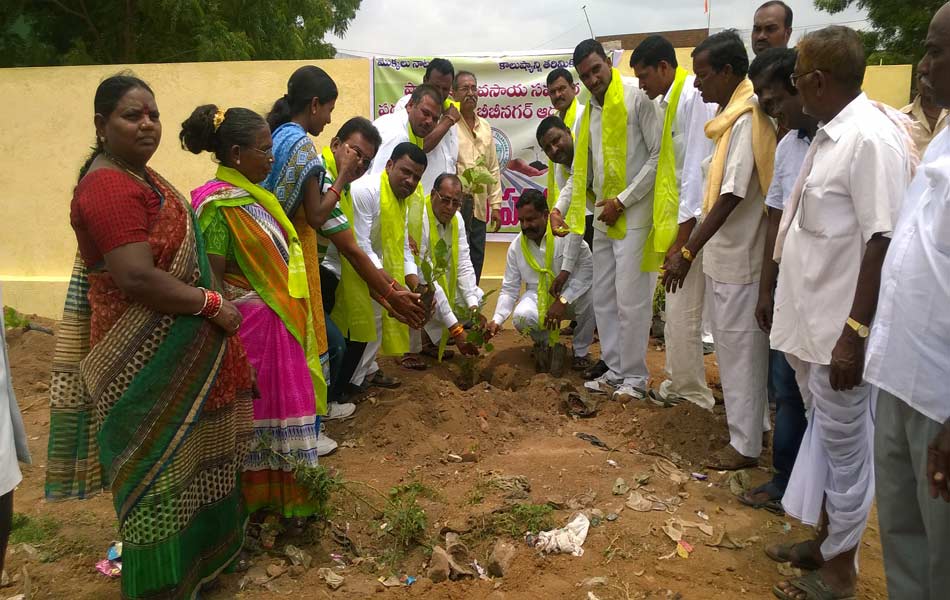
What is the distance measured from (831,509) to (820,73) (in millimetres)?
1631

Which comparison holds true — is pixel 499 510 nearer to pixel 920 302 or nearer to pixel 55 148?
pixel 920 302

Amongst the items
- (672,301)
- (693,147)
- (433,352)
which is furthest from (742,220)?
(433,352)

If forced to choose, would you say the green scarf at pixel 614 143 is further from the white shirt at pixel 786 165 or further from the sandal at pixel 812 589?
the sandal at pixel 812 589

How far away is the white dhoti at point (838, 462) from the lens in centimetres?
270

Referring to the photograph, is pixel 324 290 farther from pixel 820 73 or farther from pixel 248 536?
pixel 820 73

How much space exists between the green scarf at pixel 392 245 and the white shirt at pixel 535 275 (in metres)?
0.89

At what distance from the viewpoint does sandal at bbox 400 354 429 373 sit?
5.91m

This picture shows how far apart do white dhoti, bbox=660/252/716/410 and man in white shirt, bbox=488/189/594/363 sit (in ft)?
3.58

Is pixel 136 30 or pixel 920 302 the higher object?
pixel 136 30

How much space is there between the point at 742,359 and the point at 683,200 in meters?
1.01

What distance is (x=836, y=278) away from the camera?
2676 mm

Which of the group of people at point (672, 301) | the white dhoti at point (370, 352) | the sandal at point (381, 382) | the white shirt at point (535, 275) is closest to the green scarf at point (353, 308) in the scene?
the group of people at point (672, 301)

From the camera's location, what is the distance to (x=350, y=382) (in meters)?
5.18

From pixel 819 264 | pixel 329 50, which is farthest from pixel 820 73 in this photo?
pixel 329 50
